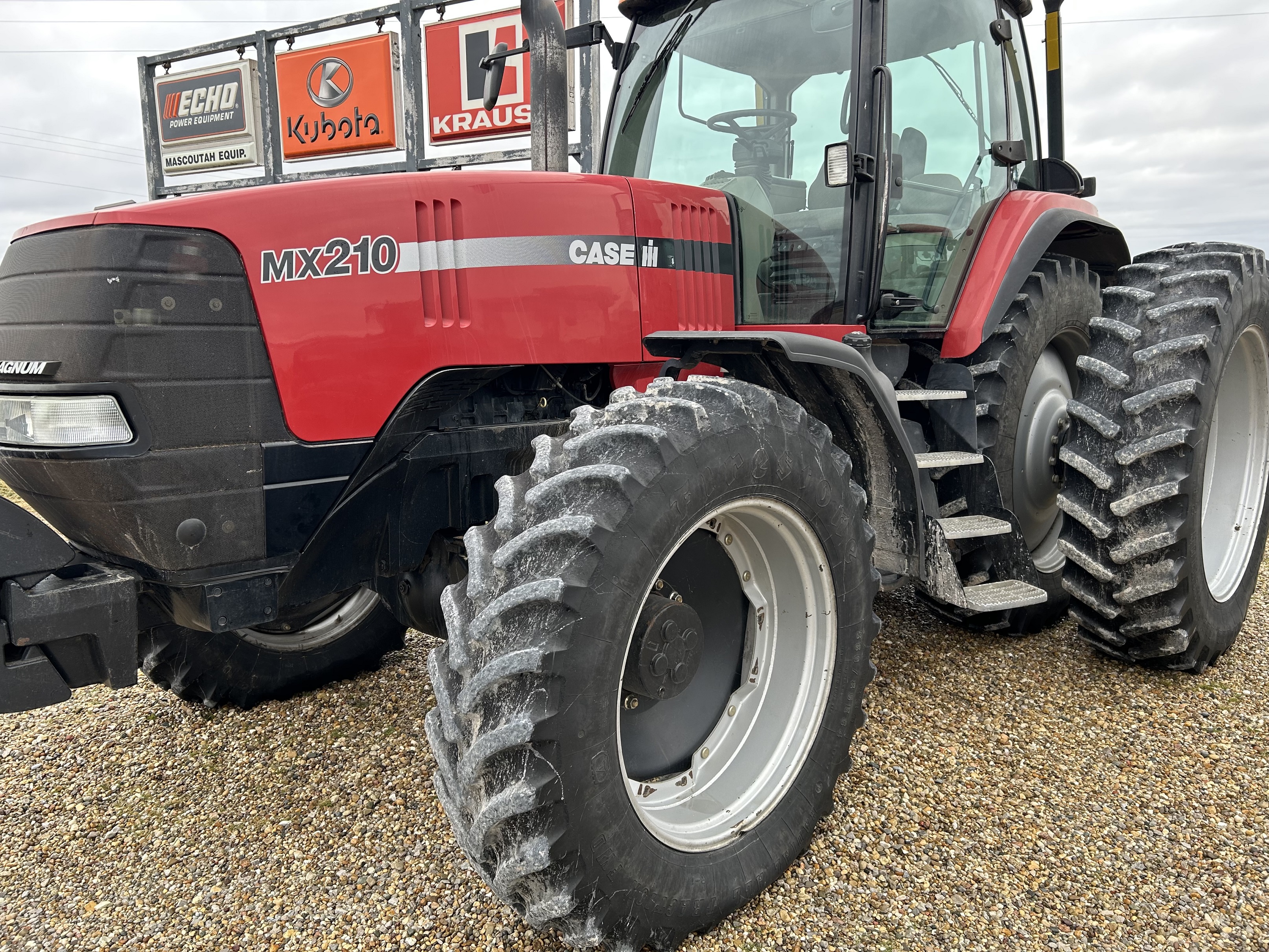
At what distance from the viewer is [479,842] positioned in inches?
65.0

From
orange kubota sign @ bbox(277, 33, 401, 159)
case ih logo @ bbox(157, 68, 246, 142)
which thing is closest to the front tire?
orange kubota sign @ bbox(277, 33, 401, 159)

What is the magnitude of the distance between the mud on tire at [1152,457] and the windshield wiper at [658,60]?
178 centimetres

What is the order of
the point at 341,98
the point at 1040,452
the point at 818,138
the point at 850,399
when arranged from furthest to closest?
the point at 341,98 < the point at 1040,452 < the point at 818,138 < the point at 850,399

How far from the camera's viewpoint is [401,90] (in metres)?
9.63

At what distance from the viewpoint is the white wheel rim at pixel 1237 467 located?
3641mm

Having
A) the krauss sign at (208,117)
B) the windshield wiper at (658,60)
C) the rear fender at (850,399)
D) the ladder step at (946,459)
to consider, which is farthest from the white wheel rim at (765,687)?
the krauss sign at (208,117)

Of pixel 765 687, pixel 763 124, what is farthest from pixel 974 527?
pixel 763 124

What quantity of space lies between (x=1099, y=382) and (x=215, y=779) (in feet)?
10.4

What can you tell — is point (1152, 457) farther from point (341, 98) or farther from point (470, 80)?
point (341, 98)

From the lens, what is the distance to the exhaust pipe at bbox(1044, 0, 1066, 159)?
385cm

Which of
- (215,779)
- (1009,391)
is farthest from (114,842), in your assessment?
(1009,391)

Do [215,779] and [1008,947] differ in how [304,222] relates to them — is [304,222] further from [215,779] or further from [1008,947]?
[1008,947]

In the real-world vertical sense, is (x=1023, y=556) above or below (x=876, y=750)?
above

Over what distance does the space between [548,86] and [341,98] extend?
8523 millimetres
